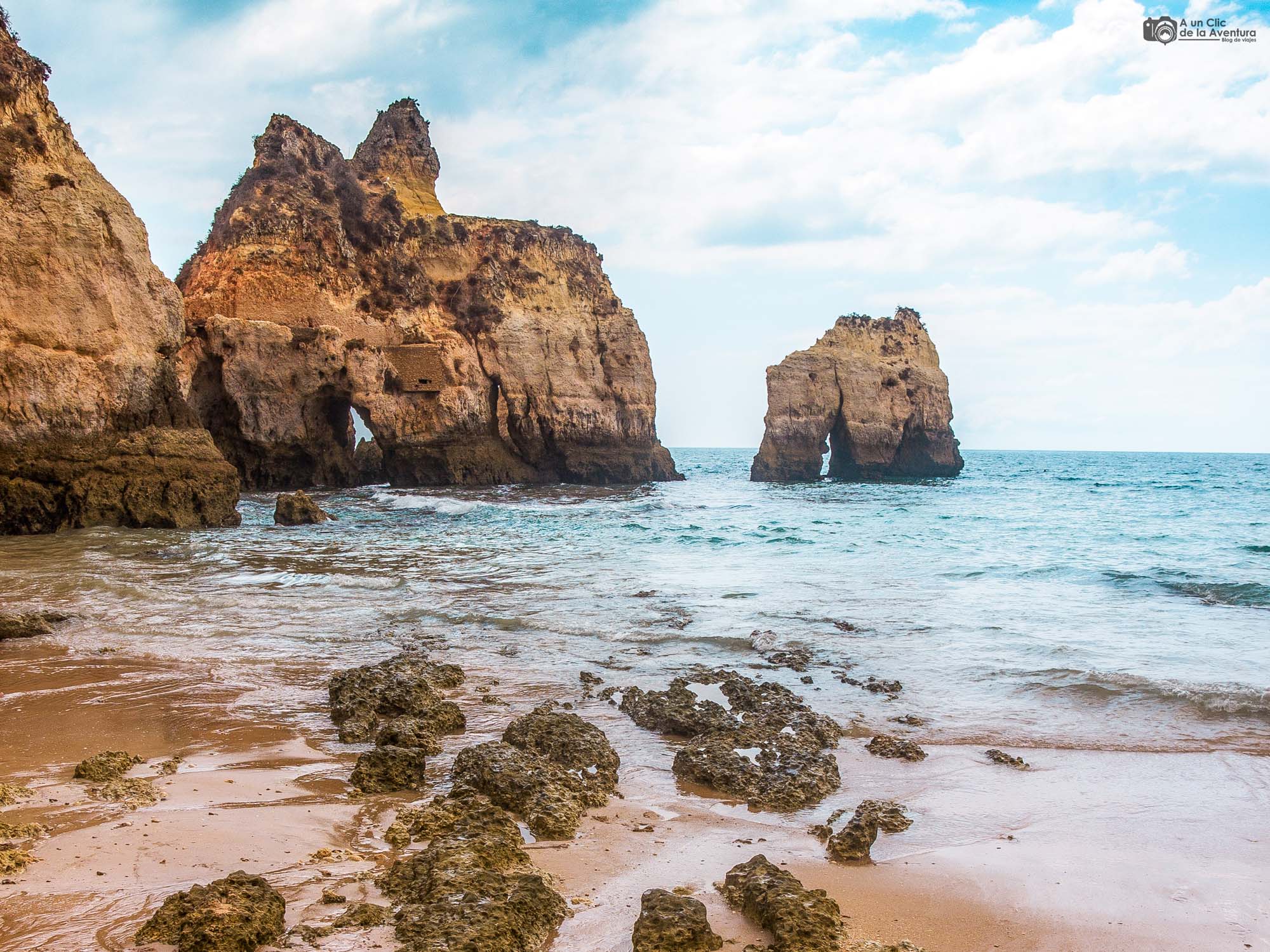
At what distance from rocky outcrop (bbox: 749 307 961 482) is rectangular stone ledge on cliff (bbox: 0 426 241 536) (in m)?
31.5

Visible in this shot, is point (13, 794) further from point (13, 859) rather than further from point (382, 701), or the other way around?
point (382, 701)

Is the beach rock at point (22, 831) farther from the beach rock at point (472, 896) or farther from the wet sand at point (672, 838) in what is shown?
the beach rock at point (472, 896)

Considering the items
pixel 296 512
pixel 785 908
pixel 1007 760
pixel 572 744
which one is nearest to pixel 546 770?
pixel 572 744

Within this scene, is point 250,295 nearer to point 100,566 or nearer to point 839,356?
point 100,566

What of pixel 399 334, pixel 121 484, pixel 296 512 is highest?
pixel 399 334

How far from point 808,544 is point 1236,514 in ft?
54.4

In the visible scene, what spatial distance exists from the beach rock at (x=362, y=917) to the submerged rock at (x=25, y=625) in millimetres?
5995

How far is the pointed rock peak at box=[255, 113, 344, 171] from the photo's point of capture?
3161 centimetres

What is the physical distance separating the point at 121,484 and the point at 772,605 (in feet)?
42.2

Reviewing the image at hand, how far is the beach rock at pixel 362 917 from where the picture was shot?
111 inches

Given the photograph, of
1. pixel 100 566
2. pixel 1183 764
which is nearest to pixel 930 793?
pixel 1183 764

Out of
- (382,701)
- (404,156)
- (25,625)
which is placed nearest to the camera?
(382,701)

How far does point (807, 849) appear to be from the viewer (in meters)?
3.78

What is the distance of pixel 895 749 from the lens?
5203 mm
